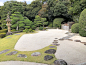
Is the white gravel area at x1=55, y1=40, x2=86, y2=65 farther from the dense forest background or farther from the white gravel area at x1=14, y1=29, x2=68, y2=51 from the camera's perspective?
the dense forest background

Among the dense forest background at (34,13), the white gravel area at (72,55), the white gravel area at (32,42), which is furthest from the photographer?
the dense forest background at (34,13)

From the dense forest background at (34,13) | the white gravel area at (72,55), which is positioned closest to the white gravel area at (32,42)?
the white gravel area at (72,55)

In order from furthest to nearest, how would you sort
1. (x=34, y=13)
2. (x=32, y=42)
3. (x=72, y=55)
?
(x=34, y=13)
(x=32, y=42)
(x=72, y=55)

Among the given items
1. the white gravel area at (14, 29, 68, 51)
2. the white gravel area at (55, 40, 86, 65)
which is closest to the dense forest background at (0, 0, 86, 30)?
the white gravel area at (14, 29, 68, 51)

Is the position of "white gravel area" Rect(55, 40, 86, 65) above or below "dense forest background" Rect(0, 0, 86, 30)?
below

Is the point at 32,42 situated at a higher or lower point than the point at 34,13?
lower

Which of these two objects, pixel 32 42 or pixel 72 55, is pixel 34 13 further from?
pixel 72 55

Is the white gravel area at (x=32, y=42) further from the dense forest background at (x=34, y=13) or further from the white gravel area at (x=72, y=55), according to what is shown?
the dense forest background at (x=34, y=13)

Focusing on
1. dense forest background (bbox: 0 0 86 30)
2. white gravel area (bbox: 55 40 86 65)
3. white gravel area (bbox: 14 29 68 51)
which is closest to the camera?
white gravel area (bbox: 55 40 86 65)

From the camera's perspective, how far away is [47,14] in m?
19.4

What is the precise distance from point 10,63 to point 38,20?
616 inches

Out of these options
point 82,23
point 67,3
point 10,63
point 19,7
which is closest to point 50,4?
point 67,3

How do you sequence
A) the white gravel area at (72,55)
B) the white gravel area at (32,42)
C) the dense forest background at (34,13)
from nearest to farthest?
1. the white gravel area at (72,55)
2. the white gravel area at (32,42)
3. the dense forest background at (34,13)

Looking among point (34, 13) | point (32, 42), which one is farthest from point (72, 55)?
point (34, 13)
